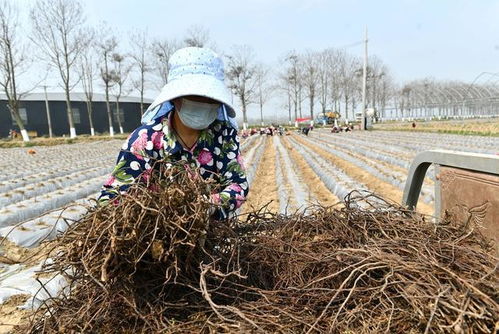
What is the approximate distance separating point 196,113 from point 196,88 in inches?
4.9

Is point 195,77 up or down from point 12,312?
up

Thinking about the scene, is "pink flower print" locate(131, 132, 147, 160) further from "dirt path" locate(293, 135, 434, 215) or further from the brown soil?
"dirt path" locate(293, 135, 434, 215)

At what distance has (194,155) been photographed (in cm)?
164

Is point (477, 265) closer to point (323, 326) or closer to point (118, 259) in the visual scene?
point (323, 326)

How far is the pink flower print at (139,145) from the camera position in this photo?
5.00ft

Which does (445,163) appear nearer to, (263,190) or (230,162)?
(230,162)

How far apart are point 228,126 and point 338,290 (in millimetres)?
909

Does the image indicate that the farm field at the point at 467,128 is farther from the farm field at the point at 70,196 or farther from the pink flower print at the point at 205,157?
the pink flower print at the point at 205,157

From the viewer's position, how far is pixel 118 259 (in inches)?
38.9

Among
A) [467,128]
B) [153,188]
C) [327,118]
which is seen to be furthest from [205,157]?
[327,118]

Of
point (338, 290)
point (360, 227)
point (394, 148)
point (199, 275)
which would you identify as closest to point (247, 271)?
point (199, 275)

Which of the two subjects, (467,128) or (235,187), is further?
(467,128)

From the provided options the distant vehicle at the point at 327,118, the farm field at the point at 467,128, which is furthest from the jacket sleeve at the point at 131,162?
the distant vehicle at the point at 327,118

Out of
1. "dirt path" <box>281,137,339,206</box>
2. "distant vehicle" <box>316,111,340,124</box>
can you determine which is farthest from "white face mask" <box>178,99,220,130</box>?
"distant vehicle" <box>316,111,340,124</box>
